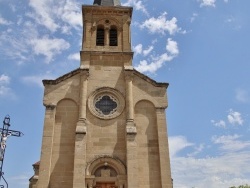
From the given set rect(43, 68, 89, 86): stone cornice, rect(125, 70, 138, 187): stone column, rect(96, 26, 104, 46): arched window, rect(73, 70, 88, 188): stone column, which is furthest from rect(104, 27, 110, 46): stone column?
rect(73, 70, 88, 188): stone column

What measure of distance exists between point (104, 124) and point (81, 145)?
2236 mm

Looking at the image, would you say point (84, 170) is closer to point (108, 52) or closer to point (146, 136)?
point (146, 136)

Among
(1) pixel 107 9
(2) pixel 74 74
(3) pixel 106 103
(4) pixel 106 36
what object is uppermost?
(1) pixel 107 9

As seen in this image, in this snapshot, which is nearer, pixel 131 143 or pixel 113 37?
pixel 131 143

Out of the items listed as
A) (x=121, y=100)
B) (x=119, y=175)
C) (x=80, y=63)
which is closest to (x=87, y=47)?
(x=80, y=63)

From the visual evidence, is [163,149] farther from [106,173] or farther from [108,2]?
[108,2]

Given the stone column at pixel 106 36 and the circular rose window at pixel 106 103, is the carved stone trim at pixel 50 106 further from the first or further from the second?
the stone column at pixel 106 36

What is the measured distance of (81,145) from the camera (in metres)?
18.2

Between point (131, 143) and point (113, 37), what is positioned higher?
point (113, 37)

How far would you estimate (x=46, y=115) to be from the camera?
19.4m

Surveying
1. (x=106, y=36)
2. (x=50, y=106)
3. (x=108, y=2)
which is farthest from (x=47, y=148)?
(x=108, y=2)

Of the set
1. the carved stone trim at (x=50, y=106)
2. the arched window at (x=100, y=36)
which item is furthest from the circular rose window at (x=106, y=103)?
the arched window at (x=100, y=36)

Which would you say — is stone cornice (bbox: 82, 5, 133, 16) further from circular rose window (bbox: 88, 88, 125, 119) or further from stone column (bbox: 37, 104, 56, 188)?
stone column (bbox: 37, 104, 56, 188)

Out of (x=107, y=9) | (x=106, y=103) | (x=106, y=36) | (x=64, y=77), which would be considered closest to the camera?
(x=106, y=103)
